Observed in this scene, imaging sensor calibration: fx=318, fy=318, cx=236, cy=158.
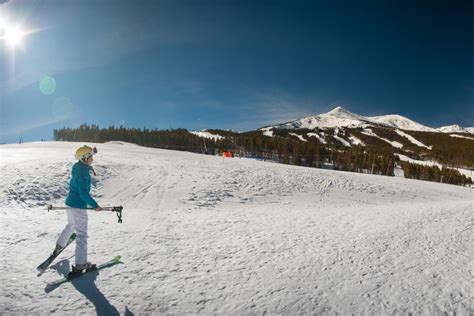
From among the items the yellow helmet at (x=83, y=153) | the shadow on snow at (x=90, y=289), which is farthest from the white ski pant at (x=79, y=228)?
the yellow helmet at (x=83, y=153)

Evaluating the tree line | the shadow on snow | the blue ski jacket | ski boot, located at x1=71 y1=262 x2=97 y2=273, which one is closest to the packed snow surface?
the shadow on snow

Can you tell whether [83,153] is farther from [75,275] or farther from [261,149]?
[261,149]

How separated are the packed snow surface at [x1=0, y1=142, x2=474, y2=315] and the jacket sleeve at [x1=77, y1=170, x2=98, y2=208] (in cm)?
157

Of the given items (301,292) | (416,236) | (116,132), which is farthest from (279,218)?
(116,132)

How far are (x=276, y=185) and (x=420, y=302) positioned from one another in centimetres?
1504

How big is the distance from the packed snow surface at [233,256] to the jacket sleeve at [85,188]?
1570mm

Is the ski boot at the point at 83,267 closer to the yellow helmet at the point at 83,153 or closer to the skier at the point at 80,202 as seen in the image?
the skier at the point at 80,202

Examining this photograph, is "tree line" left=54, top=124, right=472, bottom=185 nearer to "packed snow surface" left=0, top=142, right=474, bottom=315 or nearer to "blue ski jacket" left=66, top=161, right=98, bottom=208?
"packed snow surface" left=0, top=142, right=474, bottom=315

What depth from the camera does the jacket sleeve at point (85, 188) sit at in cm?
654

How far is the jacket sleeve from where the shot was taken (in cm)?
654

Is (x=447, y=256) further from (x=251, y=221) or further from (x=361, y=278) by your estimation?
(x=251, y=221)

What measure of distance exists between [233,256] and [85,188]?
390cm

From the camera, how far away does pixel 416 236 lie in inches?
401

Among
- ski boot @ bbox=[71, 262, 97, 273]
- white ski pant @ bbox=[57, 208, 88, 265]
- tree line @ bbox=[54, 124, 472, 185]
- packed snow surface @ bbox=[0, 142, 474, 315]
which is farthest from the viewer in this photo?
tree line @ bbox=[54, 124, 472, 185]
